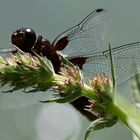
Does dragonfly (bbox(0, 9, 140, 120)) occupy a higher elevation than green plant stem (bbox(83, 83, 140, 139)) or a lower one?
lower

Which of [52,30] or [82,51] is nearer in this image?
[82,51]

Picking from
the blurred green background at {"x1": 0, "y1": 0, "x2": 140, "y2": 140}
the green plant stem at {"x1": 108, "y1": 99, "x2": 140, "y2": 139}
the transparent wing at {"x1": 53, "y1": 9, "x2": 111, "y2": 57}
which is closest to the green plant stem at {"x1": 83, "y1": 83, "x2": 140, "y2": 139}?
the green plant stem at {"x1": 108, "y1": 99, "x2": 140, "y2": 139}

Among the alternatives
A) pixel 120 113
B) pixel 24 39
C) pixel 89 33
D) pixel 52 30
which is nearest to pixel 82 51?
pixel 89 33

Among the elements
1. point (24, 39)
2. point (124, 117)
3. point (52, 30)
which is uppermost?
point (124, 117)

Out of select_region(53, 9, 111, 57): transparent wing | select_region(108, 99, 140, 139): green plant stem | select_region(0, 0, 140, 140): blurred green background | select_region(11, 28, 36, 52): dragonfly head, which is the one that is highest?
select_region(108, 99, 140, 139): green plant stem

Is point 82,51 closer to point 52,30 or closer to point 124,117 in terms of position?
point 124,117

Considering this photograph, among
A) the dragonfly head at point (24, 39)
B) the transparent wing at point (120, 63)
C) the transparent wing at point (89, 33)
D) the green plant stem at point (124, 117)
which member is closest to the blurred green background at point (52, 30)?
the transparent wing at point (89, 33)

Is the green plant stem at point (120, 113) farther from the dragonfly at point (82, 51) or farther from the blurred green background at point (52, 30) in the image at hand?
the blurred green background at point (52, 30)

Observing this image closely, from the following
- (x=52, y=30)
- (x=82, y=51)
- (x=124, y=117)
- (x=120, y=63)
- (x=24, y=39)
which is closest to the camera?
(x=124, y=117)

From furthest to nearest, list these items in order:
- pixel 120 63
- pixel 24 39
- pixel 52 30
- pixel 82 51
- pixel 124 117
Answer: pixel 52 30 → pixel 82 51 → pixel 24 39 → pixel 120 63 → pixel 124 117

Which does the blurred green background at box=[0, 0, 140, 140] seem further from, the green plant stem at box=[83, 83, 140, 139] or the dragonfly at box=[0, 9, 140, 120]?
the green plant stem at box=[83, 83, 140, 139]
